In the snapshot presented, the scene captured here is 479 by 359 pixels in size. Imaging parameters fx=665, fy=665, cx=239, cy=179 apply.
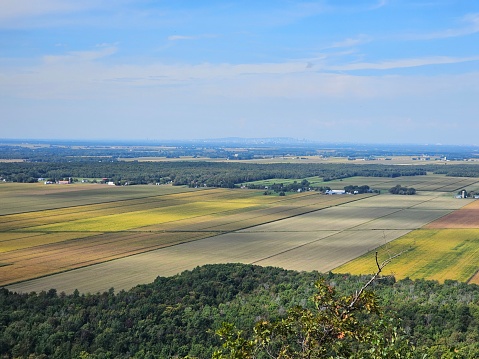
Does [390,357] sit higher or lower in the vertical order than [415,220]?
higher

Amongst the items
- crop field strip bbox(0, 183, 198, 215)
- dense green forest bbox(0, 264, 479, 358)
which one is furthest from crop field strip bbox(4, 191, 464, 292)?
crop field strip bbox(0, 183, 198, 215)

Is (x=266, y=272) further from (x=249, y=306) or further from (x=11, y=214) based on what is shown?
(x=11, y=214)

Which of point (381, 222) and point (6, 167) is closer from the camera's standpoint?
point (381, 222)

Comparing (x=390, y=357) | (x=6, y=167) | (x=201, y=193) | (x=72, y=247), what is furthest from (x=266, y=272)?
(x=6, y=167)

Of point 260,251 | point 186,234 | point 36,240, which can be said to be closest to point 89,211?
point 186,234

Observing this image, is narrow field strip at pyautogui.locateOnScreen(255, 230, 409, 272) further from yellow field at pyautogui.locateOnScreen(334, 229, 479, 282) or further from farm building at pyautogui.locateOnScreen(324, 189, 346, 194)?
farm building at pyautogui.locateOnScreen(324, 189, 346, 194)

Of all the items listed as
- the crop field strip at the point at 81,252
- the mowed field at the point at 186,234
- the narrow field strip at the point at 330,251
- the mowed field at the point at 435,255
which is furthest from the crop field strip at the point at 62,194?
the mowed field at the point at 435,255
